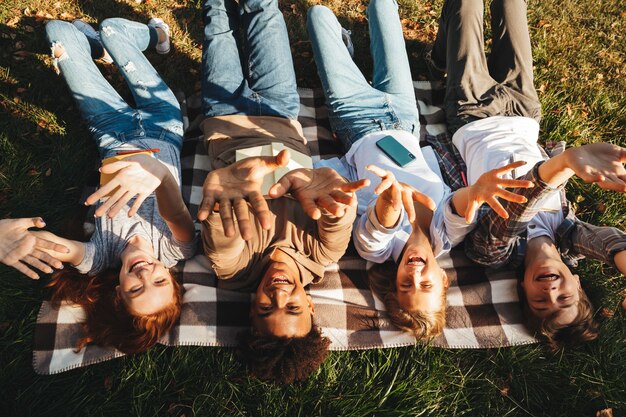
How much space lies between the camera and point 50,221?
3947 mm

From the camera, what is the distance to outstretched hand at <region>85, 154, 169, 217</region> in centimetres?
272

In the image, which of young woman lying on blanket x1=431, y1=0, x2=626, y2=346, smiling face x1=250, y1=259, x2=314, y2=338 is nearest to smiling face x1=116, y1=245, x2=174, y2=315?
smiling face x1=250, y1=259, x2=314, y2=338

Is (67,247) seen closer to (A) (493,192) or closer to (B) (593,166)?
(A) (493,192)

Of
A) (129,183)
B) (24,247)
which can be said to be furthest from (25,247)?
(129,183)

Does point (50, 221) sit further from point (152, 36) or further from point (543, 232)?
point (543, 232)

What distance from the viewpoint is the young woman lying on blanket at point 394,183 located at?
3166 millimetres

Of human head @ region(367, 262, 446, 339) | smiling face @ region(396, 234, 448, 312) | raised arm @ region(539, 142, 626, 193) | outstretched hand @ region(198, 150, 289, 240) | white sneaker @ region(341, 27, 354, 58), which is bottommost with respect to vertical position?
human head @ region(367, 262, 446, 339)

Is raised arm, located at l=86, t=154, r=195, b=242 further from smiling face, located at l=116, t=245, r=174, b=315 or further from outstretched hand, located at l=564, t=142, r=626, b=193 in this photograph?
outstretched hand, located at l=564, t=142, r=626, b=193

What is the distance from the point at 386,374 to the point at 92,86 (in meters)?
3.67

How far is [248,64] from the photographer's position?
434cm

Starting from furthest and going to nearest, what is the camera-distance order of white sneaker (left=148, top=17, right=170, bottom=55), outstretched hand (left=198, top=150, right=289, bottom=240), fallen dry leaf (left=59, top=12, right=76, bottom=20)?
fallen dry leaf (left=59, top=12, right=76, bottom=20) → white sneaker (left=148, top=17, right=170, bottom=55) → outstretched hand (left=198, top=150, right=289, bottom=240)

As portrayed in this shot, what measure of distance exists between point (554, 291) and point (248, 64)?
3.43 meters

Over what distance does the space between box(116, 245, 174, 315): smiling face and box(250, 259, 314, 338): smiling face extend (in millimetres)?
731

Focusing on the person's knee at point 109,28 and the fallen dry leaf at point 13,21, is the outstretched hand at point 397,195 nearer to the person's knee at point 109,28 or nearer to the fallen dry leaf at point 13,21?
the person's knee at point 109,28
